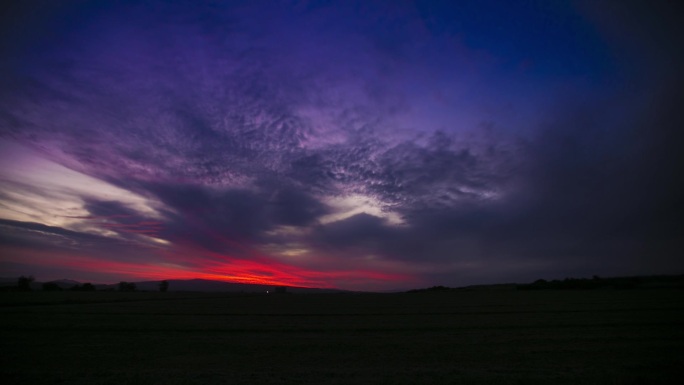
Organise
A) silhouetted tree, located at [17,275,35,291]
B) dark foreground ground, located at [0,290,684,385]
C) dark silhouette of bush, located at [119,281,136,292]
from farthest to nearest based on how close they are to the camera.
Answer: dark silhouette of bush, located at [119,281,136,292] < silhouetted tree, located at [17,275,35,291] < dark foreground ground, located at [0,290,684,385]

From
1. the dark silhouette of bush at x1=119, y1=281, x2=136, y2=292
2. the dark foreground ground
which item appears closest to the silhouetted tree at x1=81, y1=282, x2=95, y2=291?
the dark silhouette of bush at x1=119, y1=281, x2=136, y2=292

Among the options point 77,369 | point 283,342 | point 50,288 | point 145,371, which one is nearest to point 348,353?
point 283,342

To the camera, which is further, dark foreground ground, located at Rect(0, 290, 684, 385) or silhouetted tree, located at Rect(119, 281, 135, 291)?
silhouetted tree, located at Rect(119, 281, 135, 291)

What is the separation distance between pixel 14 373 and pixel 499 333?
2199cm

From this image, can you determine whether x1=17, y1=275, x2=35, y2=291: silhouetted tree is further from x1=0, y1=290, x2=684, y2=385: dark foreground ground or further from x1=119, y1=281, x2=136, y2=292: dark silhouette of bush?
x1=0, y1=290, x2=684, y2=385: dark foreground ground

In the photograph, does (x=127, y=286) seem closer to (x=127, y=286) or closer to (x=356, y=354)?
(x=127, y=286)

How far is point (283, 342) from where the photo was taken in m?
17.5

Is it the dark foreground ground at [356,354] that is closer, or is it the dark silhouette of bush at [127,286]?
the dark foreground ground at [356,354]

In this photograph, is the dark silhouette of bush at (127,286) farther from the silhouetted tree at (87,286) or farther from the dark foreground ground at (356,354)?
the dark foreground ground at (356,354)

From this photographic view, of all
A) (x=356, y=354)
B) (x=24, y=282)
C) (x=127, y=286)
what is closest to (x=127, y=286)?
(x=127, y=286)

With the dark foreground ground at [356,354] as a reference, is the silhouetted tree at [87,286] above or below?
below

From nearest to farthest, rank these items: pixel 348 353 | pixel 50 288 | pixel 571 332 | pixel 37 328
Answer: pixel 348 353, pixel 571 332, pixel 37 328, pixel 50 288

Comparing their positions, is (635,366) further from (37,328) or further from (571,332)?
(37,328)

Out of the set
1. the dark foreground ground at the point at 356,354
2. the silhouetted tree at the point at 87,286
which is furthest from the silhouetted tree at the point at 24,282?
the dark foreground ground at the point at 356,354
